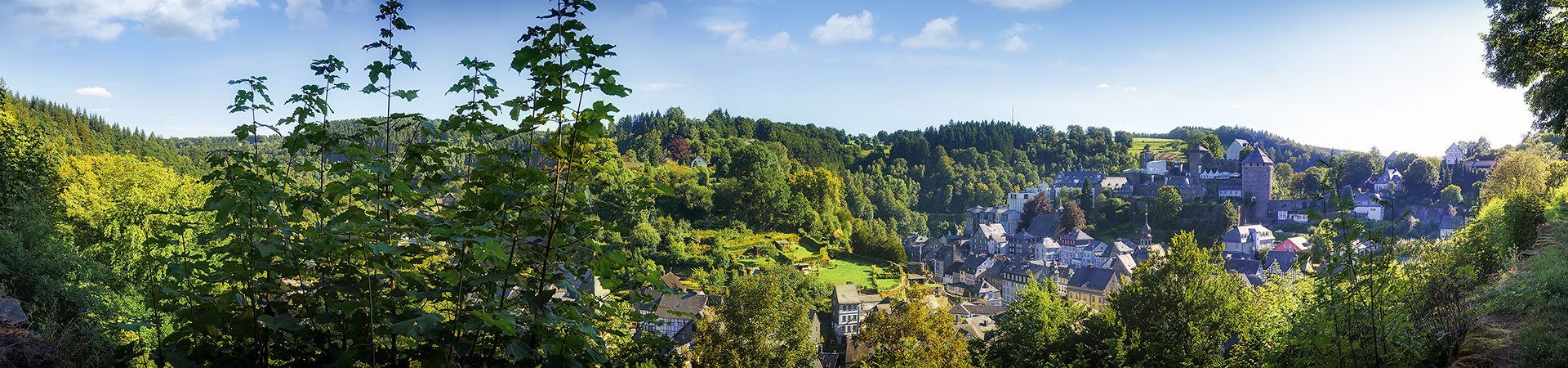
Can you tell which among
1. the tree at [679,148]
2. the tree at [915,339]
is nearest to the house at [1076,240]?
the tree at [679,148]

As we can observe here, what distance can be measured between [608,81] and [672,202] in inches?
1511

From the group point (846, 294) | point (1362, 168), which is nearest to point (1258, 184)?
point (1362, 168)

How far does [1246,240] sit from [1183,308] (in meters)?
56.3

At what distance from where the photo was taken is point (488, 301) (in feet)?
8.25

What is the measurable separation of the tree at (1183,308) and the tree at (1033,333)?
0.89m

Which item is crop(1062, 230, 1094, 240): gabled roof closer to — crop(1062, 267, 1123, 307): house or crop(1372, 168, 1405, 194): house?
crop(1062, 267, 1123, 307): house

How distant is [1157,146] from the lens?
11731 cm

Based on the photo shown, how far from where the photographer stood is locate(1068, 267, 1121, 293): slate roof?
3781 cm

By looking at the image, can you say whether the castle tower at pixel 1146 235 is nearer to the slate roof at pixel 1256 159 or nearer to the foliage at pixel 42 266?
the slate roof at pixel 1256 159

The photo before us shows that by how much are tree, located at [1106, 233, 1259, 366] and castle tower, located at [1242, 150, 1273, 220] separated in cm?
6772

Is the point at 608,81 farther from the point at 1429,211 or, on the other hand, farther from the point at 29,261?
the point at 1429,211

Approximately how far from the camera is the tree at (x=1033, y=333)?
34.9 feet

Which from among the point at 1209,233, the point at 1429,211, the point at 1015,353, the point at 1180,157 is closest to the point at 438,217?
the point at 1015,353

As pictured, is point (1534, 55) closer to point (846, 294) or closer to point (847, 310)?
point (847, 310)
